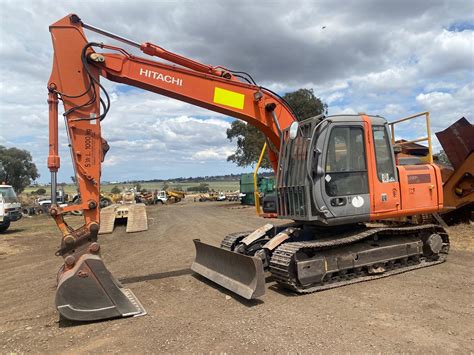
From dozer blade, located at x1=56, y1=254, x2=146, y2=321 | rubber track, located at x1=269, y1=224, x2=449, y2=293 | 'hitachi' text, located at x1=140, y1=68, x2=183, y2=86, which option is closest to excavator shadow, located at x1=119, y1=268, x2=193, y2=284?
dozer blade, located at x1=56, y1=254, x2=146, y2=321

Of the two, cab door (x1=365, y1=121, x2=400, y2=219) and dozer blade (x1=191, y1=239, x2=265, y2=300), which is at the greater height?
cab door (x1=365, y1=121, x2=400, y2=219)

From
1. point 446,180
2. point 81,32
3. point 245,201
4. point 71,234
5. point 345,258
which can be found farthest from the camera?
point 245,201

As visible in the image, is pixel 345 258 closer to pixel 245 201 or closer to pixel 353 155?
pixel 353 155

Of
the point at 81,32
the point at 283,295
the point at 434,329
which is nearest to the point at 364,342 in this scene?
the point at 434,329

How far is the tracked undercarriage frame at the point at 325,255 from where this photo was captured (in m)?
6.39

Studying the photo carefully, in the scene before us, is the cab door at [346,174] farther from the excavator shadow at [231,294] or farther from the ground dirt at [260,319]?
the excavator shadow at [231,294]

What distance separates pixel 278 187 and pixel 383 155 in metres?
2.04

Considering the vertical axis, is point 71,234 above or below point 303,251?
above

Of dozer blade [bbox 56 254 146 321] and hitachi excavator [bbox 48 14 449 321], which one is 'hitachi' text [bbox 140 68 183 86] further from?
dozer blade [bbox 56 254 146 321]

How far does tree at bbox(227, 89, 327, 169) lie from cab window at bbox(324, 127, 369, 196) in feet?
72.9

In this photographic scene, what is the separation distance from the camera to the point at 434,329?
4844 mm

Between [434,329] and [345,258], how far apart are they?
7.36 ft

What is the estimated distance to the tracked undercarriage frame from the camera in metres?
6.39

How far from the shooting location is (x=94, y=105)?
20.9 feet
